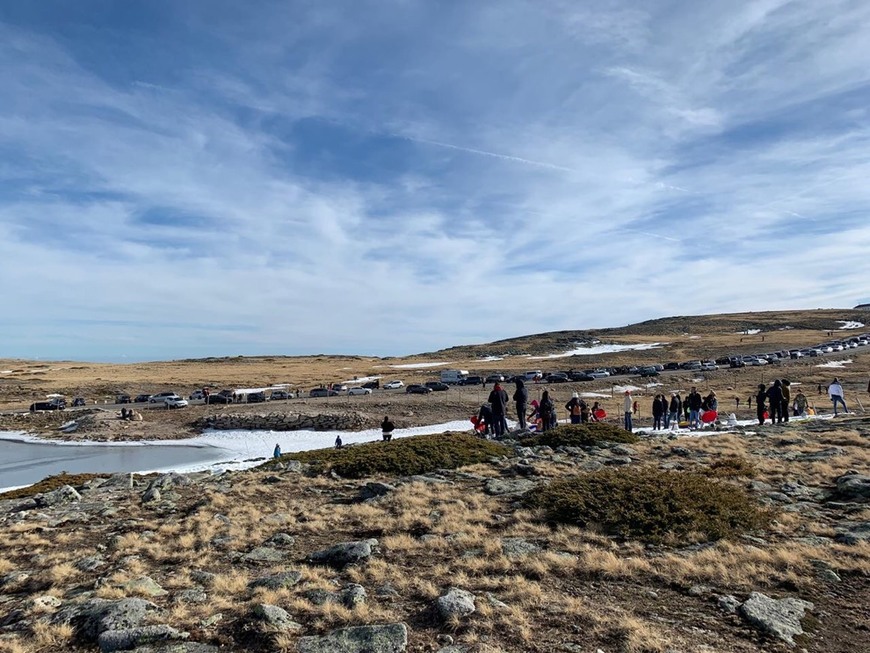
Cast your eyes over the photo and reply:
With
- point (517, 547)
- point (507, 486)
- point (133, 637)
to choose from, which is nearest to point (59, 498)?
point (133, 637)

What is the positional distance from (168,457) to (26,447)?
1330 cm

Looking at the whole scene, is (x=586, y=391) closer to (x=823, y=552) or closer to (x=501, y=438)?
(x=501, y=438)

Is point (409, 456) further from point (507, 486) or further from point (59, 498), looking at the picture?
point (59, 498)

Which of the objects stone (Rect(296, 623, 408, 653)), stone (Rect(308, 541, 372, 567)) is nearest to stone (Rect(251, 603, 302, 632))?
stone (Rect(296, 623, 408, 653))

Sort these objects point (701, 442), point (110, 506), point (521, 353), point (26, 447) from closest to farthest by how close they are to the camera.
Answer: point (110, 506)
point (701, 442)
point (26, 447)
point (521, 353)

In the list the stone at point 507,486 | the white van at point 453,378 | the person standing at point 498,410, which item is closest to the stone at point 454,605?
the stone at point 507,486

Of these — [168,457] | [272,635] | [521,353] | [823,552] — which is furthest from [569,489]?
[521,353]

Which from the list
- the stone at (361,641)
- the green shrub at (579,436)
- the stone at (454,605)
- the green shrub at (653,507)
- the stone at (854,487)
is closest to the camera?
the stone at (361,641)

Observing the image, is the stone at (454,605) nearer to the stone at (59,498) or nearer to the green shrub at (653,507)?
the green shrub at (653,507)

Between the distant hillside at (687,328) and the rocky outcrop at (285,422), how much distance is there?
3543 inches

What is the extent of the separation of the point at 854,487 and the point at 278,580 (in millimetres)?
11185

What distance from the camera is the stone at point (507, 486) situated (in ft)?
43.0

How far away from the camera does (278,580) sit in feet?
25.8

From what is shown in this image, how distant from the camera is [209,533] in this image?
1074 cm
